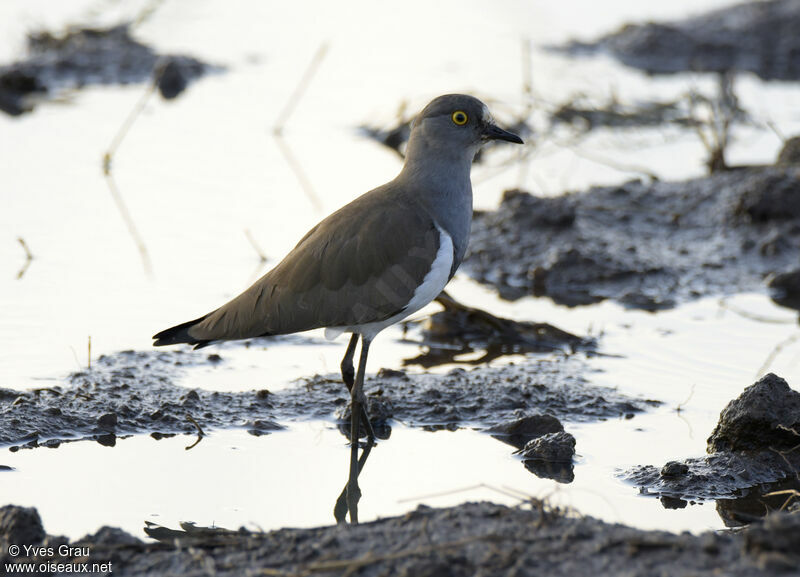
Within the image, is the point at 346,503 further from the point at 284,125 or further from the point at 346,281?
the point at 284,125

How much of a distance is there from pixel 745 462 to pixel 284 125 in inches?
263

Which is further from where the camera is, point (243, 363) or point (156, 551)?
point (243, 363)

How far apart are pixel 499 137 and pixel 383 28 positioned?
348 inches

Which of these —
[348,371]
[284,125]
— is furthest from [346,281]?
[284,125]

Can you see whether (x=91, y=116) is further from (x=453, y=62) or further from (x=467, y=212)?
(x=467, y=212)

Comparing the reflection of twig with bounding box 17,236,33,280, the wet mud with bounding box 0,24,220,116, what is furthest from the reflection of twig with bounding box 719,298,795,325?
the wet mud with bounding box 0,24,220,116

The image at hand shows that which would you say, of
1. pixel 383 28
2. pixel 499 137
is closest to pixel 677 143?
pixel 383 28

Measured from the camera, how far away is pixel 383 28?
47.3 ft

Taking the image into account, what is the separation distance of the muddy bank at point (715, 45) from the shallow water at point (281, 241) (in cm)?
53

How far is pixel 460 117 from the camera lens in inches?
229

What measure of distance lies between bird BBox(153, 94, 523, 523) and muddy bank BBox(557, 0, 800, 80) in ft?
30.6

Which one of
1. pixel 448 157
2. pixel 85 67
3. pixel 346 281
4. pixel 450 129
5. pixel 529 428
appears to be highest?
pixel 85 67

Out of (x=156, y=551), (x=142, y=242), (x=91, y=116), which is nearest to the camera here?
(x=156, y=551)

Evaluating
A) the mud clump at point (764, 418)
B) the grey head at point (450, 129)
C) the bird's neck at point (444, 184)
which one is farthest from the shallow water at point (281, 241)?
the grey head at point (450, 129)
